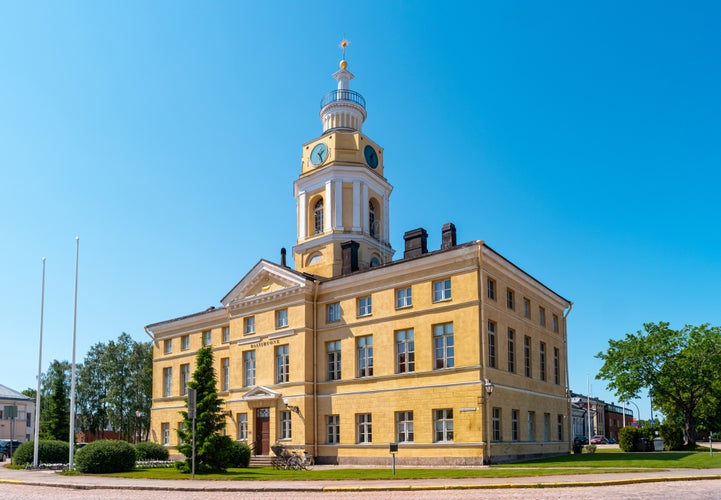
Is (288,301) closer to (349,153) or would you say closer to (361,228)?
(361,228)

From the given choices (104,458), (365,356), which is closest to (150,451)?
(104,458)

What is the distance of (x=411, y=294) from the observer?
1334 inches

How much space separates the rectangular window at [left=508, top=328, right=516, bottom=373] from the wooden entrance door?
44.7 ft

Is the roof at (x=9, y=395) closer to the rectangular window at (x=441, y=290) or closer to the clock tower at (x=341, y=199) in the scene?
the clock tower at (x=341, y=199)

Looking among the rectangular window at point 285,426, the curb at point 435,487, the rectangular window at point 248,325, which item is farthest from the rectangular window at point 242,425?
the curb at point 435,487

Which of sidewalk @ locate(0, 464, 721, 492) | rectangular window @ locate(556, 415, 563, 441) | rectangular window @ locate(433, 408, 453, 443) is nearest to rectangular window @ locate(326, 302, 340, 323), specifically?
rectangular window @ locate(433, 408, 453, 443)

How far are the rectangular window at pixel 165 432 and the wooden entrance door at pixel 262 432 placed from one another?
12.0m

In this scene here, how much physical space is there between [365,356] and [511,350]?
7438 millimetres

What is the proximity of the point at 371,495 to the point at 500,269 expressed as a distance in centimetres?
1796

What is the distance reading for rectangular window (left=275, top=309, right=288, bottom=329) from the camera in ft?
126

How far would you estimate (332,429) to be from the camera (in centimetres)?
3597

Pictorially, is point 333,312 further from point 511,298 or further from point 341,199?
point 511,298

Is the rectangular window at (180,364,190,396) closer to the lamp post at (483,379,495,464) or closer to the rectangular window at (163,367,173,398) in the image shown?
the rectangular window at (163,367,173,398)

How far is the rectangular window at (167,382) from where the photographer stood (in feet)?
158
